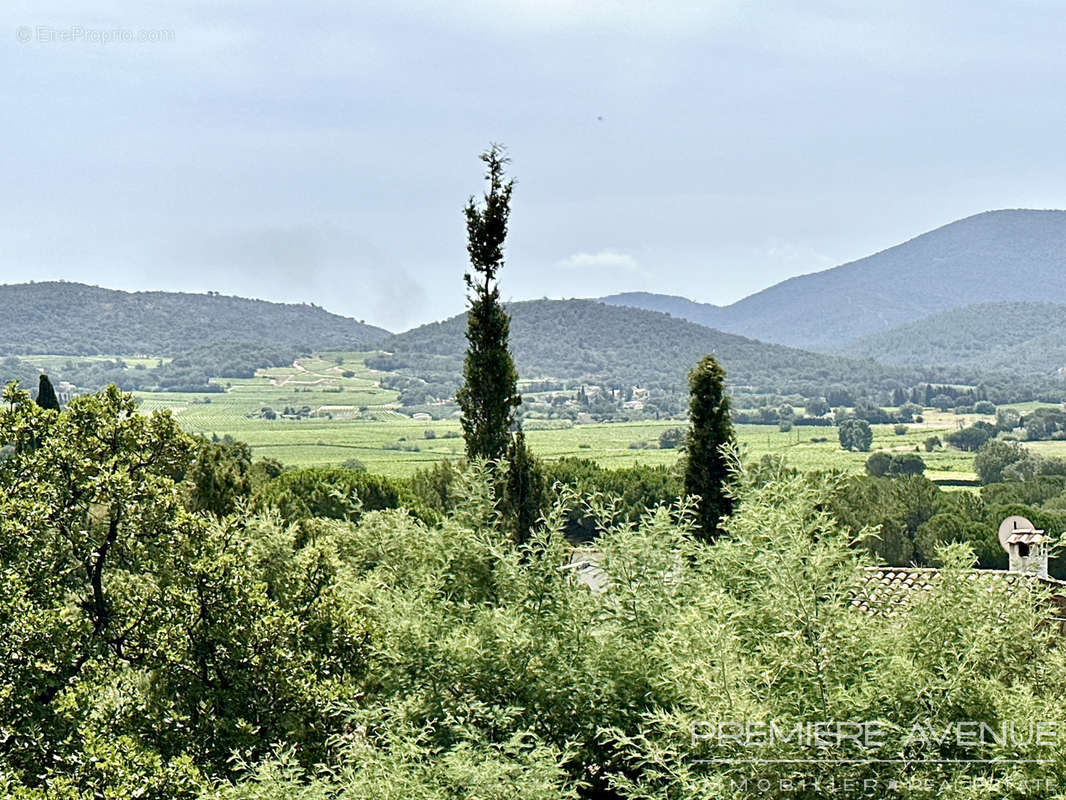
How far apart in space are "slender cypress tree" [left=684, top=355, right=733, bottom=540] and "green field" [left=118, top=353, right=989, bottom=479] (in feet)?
121

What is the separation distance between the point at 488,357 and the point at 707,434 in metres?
4.53

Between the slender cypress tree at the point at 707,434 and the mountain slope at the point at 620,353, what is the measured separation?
485ft

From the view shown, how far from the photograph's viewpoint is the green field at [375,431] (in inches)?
3164

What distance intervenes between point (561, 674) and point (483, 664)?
1.76 feet

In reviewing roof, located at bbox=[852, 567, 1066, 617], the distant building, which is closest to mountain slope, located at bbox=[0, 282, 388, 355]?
the distant building

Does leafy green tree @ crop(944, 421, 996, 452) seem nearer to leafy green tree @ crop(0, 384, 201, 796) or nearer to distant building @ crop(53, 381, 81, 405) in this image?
distant building @ crop(53, 381, 81, 405)

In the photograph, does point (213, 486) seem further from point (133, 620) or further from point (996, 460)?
point (996, 460)

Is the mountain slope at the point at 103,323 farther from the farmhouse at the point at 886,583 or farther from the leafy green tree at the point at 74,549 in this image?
the farmhouse at the point at 886,583

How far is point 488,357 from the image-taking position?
14.2m

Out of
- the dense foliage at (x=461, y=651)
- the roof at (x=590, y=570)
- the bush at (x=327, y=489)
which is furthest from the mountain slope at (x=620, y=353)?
the roof at (x=590, y=570)

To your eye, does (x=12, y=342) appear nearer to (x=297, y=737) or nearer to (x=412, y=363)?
(x=412, y=363)

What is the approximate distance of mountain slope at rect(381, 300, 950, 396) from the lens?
173 meters

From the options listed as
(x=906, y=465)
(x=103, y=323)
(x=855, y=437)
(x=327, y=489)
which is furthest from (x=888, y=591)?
(x=103, y=323)

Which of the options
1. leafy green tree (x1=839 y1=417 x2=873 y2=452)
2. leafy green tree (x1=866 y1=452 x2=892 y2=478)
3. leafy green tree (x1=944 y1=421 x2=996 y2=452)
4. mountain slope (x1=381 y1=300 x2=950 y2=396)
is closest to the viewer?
leafy green tree (x1=866 y1=452 x2=892 y2=478)
